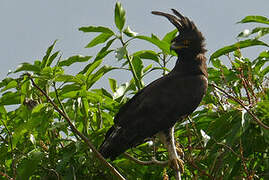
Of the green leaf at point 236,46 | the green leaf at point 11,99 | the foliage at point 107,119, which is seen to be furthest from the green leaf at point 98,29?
the green leaf at point 236,46

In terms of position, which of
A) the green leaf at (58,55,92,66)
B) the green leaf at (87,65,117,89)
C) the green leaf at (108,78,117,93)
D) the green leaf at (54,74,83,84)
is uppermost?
the green leaf at (58,55,92,66)

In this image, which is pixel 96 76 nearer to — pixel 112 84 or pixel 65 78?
pixel 65 78

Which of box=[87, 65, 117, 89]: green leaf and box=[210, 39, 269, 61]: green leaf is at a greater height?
box=[87, 65, 117, 89]: green leaf

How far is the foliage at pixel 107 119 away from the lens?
5.38 meters

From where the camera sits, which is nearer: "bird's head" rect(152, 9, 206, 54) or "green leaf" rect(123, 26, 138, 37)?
"green leaf" rect(123, 26, 138, 37)

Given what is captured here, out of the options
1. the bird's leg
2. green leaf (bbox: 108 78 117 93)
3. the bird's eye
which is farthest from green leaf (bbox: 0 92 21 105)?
the bird's eye

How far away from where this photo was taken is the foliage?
212 inches

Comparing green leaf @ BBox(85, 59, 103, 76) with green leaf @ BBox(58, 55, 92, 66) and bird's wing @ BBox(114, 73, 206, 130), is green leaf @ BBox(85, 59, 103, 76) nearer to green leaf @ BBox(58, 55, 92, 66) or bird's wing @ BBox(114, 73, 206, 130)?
green leaf @ BBox(58, 55, 92, 66)

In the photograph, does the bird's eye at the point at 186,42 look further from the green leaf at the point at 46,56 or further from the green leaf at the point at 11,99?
the green leaf at the point at 11,99

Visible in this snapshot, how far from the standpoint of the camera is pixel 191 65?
641cm

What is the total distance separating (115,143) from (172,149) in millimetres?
622

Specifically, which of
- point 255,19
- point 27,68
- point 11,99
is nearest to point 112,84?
point 11,99

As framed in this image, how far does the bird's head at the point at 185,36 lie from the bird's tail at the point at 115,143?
4.09 ft

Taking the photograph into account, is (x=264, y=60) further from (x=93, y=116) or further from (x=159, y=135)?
(x=93, y=116)
